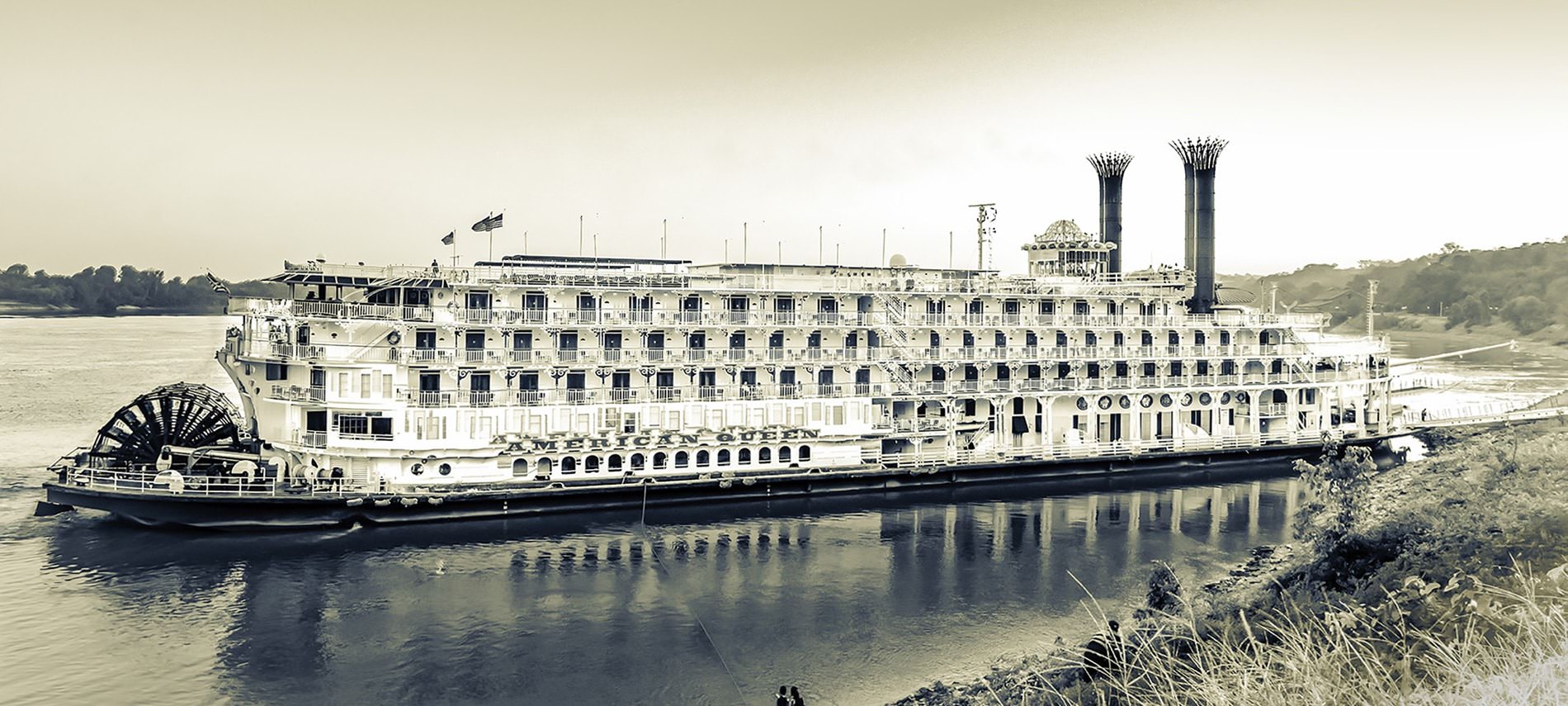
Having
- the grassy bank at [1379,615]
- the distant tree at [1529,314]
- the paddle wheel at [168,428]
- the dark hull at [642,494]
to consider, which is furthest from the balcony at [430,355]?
the distant tree at [1529,314]

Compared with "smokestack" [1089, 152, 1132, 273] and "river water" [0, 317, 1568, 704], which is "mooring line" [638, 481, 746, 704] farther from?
"smokestack" [1089, 152, 1132, 273]

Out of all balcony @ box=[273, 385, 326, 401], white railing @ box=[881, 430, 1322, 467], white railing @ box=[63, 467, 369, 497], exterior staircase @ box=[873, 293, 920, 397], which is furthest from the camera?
exterior staircase @ box=[873, 293, 920, 397]

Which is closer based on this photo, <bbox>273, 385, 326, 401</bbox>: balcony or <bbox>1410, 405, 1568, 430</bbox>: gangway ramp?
<bbox>273, 385, 326, 401</bbox>: balcony

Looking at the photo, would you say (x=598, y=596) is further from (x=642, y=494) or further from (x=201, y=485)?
(x=201, y=485)

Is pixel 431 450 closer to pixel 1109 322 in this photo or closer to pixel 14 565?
pixel 14 565

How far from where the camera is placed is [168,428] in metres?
38.5

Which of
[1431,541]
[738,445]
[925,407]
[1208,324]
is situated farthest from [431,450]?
[1208,324]

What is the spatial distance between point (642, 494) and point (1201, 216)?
37.1 meters

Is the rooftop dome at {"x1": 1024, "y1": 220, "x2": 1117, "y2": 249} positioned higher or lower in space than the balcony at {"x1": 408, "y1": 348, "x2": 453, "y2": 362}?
higher

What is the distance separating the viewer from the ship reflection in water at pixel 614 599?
23.3 metres

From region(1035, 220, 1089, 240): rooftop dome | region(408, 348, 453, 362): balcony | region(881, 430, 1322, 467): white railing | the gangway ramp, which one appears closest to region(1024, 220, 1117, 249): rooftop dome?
region(1035, 220, 1089, 240): rooftop dome

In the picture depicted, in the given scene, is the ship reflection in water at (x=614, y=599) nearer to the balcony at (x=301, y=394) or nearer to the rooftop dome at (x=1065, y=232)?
the balcony at (x=301, y=394)

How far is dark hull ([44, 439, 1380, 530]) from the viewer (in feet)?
112

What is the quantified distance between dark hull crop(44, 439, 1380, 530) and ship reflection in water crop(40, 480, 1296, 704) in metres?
0.71
